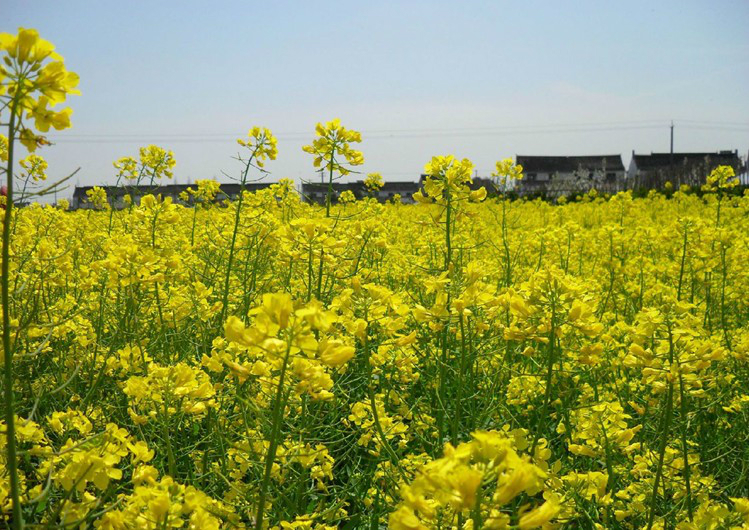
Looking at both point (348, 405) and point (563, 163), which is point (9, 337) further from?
point (563, 163)

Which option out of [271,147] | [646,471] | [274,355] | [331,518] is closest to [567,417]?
[646,471]

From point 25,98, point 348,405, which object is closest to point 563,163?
point 348,405

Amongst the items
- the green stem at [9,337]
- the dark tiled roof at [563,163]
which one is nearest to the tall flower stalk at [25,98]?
the green stem at [9,337]

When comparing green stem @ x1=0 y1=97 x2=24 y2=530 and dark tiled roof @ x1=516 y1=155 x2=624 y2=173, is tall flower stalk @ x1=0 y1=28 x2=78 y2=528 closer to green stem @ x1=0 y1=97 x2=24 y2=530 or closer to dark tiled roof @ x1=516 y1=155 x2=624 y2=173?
green stem @ x1=0 y1=97 x2=24 y2=530

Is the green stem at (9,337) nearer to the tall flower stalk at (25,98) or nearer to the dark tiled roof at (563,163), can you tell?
the tall flower stalk at (25,98)

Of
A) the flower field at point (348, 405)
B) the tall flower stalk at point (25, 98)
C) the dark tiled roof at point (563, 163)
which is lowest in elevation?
the flower field at point (348, 405)

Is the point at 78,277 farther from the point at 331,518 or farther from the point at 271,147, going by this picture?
the point at 331,518

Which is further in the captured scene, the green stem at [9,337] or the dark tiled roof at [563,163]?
the dark tiled roof at [563,163]

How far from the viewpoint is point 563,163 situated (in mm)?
57312

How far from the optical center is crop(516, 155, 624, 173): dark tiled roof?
56.2 metres

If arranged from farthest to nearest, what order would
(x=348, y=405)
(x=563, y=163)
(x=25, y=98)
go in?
(x=563, y=163), (x=348, y=405), (x=25, y=98)

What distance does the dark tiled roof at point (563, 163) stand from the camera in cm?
5619

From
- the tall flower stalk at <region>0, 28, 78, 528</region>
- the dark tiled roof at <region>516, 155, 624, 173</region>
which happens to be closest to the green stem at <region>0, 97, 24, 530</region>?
the tall flower stalk at <region>0, 28, 78, 528</region>

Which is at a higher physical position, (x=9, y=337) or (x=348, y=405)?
(x=9, y=337)
